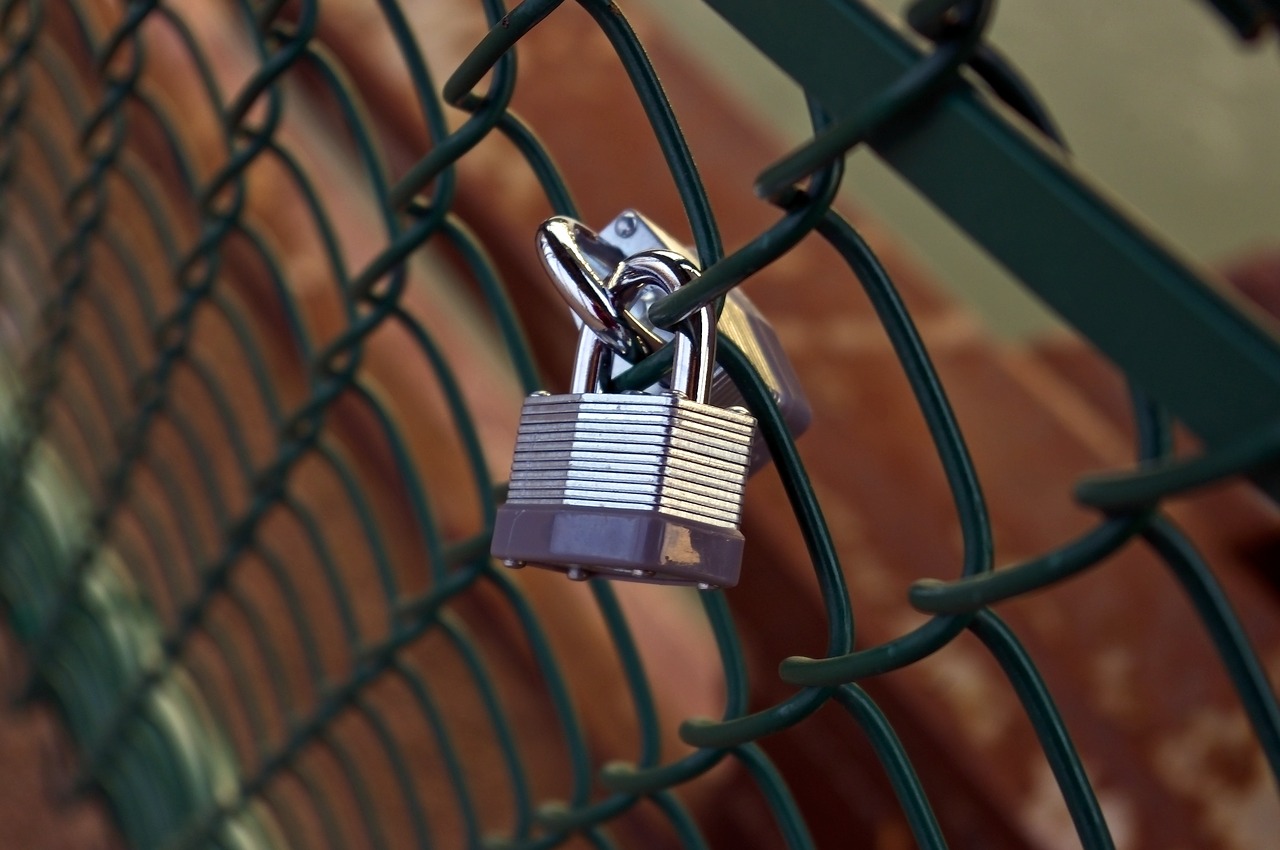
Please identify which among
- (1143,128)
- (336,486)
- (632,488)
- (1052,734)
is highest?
(1143,128)

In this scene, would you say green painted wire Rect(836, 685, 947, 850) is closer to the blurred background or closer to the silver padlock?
the silver padlock

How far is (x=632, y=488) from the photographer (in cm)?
32

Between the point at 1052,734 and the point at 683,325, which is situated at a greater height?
the point at 683,325

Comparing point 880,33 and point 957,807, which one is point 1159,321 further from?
point 957,807

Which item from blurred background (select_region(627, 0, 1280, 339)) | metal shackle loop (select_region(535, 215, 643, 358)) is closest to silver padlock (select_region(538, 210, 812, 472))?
metal shackle loop (select_region(535, 215, 643, 358))

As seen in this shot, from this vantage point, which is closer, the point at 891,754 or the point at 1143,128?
the point at 891,754

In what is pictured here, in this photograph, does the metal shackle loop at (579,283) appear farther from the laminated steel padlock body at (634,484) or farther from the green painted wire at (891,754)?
the green painted wire at (891,754)

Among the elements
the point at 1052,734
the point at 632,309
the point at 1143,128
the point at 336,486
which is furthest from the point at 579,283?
the point at 1143,128

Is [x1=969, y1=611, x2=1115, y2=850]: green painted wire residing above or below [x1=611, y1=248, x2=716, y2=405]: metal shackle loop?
below

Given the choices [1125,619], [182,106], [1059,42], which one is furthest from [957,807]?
[1059,42]

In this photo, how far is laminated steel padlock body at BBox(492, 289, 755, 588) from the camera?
315 mm

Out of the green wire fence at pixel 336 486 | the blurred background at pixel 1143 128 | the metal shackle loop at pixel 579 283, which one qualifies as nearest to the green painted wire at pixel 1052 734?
the green wire fence at pixel 336 486

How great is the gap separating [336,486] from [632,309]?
108 centimetres

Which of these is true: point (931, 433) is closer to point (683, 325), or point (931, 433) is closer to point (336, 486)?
point (683, 325)
